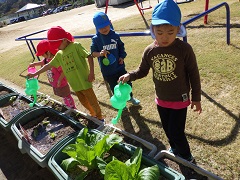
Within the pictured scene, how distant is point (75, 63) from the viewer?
2.57 m

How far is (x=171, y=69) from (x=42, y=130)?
182 cm

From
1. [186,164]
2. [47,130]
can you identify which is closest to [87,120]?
[47,130]

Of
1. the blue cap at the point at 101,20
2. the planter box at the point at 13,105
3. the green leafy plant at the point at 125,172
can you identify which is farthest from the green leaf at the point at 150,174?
the planter box at the point at 13,105

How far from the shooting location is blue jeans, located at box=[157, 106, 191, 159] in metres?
1.87

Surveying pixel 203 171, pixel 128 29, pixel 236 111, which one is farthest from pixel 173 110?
pixel 128 29

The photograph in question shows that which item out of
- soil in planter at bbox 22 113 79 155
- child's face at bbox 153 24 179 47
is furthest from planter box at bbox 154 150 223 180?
child's face at bbox 153 24 179 47

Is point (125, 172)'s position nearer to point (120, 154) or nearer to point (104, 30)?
point (120, 154)

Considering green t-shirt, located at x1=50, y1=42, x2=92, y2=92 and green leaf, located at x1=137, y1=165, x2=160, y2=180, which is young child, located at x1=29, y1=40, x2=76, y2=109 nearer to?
green t-shirt, located at x1=50, y1=42, x2=92, y2=92

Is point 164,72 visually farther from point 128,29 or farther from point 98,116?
point 128,29

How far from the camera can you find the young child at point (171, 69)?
1.49 metres

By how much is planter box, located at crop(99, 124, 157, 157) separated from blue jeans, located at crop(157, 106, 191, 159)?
0.99ft

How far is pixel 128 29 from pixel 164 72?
7.26m

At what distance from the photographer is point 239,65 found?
3535 millimetres

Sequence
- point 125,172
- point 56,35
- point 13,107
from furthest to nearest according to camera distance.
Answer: point 13,107, point 56,35, point 125,172
